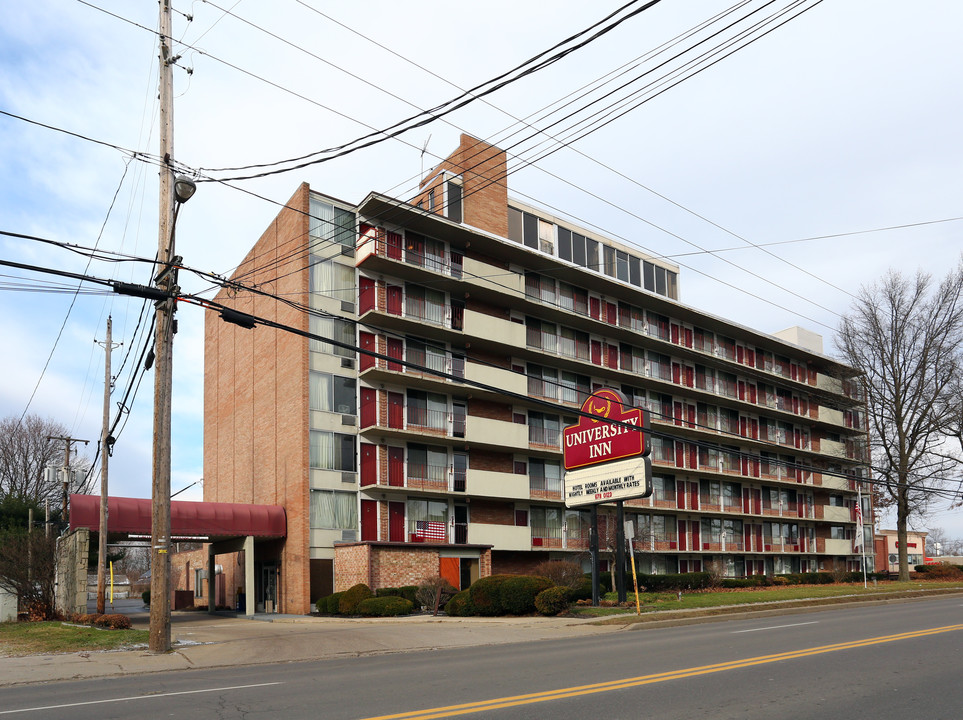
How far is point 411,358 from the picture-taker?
39.6 m

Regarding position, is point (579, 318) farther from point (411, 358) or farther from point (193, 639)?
point (193, 639)

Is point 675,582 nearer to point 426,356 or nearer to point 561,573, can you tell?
point 561,573

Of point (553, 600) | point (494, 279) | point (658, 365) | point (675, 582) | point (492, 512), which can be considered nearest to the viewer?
point (553, 600)

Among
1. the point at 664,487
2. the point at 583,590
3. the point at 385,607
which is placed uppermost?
the point at 664,487

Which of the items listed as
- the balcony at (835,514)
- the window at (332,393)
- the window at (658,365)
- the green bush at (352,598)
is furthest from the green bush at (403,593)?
the balcony at (835,514)

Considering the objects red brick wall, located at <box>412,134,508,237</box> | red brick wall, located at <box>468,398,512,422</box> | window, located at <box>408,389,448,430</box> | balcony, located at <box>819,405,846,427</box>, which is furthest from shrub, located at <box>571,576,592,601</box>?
balcony, located at <box>819,405,846,427</box>

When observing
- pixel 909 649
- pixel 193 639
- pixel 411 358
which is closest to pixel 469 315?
pixel 411 358

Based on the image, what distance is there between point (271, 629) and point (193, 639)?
13.9 ft

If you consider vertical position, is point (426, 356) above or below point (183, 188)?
below

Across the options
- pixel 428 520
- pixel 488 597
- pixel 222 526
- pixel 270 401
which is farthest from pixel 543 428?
pixel 488 597

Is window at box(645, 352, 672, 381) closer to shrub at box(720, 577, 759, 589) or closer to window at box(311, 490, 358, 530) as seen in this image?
shrub at box(720, 577, 759, 589)

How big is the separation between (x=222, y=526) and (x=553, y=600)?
637 inches

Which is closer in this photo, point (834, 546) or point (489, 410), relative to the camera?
point (489, 410)

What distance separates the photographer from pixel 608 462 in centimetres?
2786
